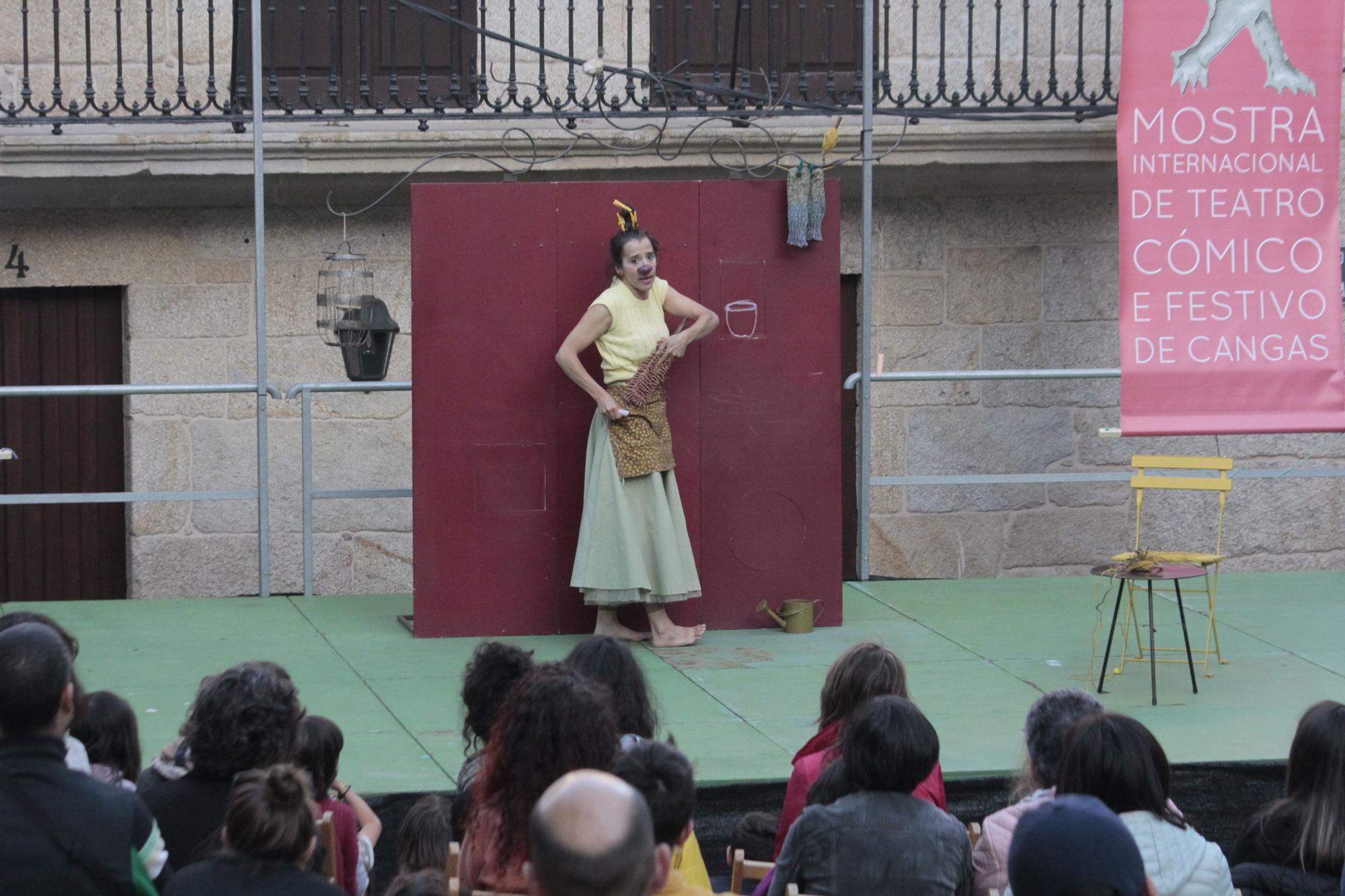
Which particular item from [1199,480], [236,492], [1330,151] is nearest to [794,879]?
[1199,480]

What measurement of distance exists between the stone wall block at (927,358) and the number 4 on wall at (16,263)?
4.84 meters

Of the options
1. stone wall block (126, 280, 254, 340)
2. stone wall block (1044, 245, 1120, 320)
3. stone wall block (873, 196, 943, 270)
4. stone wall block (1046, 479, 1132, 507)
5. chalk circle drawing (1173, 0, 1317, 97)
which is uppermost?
chalk circle drawing (1173, 0, 1317, 97)

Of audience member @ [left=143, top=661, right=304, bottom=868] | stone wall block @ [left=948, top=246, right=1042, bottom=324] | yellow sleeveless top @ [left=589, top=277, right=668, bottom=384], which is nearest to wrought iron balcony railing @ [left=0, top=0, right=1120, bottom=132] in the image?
stone wall block @ [left=948, top=246, right=1042, bottom=324]

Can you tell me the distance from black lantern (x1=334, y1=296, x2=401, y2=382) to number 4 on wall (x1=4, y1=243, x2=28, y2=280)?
231 cm

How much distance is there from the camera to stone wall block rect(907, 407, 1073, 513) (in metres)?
10.2

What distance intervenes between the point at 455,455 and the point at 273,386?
1.09 metres

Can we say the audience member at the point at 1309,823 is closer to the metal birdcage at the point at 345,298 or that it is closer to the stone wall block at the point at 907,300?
the metal birdcage at the point at 345,298

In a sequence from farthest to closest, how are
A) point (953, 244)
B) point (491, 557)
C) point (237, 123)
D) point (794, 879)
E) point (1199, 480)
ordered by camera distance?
1. point (953, 244)
2. point (237, 123)
3. point (491, 557)
4. point (1199, 480)
5. point (794, 879)

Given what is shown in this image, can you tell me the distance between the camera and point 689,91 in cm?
957

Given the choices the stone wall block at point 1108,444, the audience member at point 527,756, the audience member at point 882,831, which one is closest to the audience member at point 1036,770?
the audience member at point 882,831

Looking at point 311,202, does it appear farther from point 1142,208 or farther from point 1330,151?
point 1330,151

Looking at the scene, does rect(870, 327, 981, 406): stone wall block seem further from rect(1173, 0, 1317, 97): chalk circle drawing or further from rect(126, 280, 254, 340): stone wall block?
rect(126, 280, 254, 340): stone wall block

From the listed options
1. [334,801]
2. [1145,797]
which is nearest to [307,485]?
[334,801]

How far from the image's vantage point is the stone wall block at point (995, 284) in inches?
404
